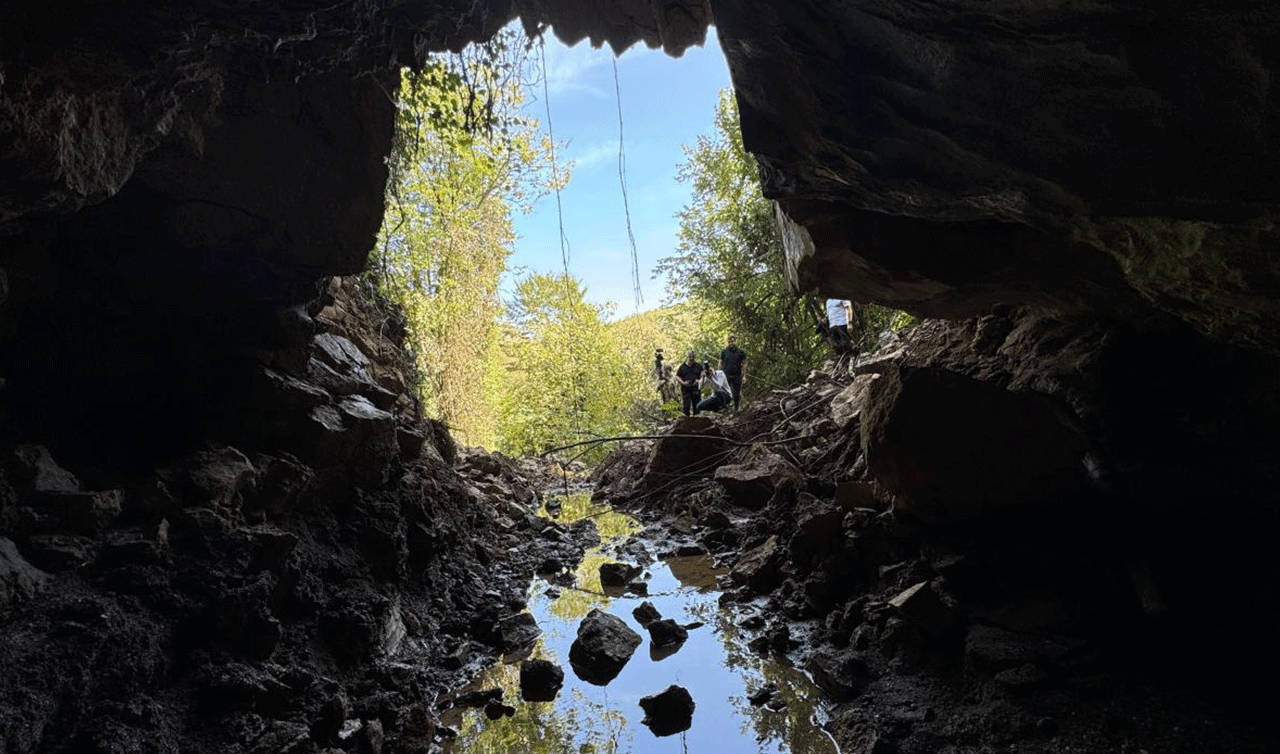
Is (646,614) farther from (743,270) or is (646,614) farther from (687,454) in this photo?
(743,270)

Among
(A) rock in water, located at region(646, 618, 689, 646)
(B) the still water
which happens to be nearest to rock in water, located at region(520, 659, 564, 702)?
(B) the still water

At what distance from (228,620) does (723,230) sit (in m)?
12.6

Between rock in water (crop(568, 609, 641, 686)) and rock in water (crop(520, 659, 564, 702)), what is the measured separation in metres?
0.28

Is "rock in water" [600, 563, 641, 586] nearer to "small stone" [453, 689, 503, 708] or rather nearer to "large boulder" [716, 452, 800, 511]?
"large boulder" [716, 452, 800, 511]

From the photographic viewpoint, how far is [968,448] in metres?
4.52

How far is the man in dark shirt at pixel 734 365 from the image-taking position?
12998 mm

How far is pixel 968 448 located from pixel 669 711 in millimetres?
2668

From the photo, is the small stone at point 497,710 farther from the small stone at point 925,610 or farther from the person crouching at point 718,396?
the person crouching at point 718,396

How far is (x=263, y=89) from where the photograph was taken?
4.31 metres

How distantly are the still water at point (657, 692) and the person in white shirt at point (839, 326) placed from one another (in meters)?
6.43

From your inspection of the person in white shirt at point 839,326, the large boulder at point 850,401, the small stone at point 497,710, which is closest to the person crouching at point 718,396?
the person in white shirt at point 839,326

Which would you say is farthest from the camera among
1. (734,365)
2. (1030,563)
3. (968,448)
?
(734,365)

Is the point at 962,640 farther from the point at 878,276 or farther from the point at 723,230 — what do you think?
the point at 723,230

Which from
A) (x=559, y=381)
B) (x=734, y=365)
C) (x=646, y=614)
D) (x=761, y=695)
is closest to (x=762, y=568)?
(x=646, y=614)
